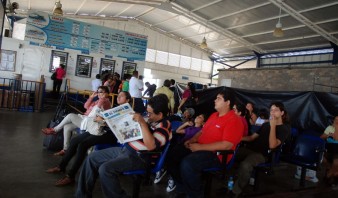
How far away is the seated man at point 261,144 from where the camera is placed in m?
3.54

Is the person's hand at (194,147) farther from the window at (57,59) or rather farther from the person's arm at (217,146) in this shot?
the window at (57,59)

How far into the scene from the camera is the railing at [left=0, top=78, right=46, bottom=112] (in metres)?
9.20

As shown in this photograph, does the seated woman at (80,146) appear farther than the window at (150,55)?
No

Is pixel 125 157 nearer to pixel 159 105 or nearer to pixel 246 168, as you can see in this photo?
pixel 159 105

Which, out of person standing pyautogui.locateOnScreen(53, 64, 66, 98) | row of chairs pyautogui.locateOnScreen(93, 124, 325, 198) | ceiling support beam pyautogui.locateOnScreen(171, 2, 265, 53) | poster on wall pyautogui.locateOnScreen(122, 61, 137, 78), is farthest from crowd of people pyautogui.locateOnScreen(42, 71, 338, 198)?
ceiling support beam pyautogui.locateOnScreen(171, 2, 265, 53)

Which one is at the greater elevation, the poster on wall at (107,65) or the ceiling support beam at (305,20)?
the ceiling support beam at (305,20)

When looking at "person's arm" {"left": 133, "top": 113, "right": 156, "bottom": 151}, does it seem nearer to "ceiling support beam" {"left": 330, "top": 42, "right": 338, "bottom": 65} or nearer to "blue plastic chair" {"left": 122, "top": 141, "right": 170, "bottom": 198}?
"blue plastic chair" {"left": 122, "top": 141, "right": 170, "bottom": 198}

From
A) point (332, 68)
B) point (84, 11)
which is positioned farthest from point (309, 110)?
point (84, 11)


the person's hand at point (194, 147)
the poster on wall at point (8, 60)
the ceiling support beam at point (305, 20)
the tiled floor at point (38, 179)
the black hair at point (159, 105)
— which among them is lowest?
the tiled floor at point (38, 179)

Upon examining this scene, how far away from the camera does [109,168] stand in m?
2.60

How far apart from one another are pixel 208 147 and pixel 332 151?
3.28 meters

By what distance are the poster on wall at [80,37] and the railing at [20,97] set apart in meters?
2.09

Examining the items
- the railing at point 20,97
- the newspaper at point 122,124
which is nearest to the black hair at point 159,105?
the newspaper at point 122,124

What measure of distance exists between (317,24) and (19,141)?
12.7 m
